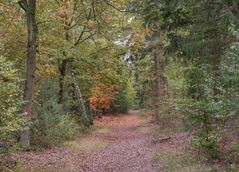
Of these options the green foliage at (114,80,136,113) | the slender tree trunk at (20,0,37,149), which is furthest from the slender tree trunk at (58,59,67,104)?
the green foliage at (114,80,136,113)

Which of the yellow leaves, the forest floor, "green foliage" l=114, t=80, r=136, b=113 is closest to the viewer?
the forest floor

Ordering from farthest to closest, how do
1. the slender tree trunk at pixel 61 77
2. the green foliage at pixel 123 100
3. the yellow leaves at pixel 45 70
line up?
the green foliage at pixel 123 100
the slender tree trunk at pixel 61 77
the yellow leaves at pixel 45 70

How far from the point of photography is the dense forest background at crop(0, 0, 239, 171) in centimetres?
1154

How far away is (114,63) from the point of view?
25.7 metres

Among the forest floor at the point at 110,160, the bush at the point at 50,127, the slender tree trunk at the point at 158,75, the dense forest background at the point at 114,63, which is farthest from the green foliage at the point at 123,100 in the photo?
the forest floor at the point at 110,160

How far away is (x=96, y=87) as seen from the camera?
1294 inches

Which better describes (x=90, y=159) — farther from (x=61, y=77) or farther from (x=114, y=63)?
(x=61, y=77)

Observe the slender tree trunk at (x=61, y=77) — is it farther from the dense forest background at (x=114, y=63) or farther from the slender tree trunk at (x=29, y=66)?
the slender tree trunk at (x=29, y=66)

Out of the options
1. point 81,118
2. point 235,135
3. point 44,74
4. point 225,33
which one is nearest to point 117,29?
point 44,74

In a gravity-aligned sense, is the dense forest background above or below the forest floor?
above

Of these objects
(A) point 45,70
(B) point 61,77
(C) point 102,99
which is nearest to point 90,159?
(A) point 45,70

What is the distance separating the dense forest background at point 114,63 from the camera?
1154 cm

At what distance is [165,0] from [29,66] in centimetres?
624

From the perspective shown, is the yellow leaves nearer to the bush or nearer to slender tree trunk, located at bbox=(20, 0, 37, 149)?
the bush
